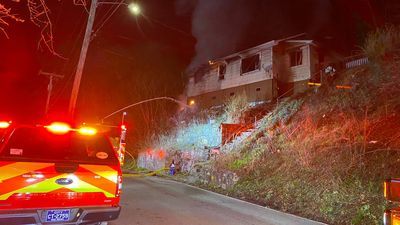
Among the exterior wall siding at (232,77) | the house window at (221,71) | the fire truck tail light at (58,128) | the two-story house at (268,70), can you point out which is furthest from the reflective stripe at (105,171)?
the house window at (221,71)

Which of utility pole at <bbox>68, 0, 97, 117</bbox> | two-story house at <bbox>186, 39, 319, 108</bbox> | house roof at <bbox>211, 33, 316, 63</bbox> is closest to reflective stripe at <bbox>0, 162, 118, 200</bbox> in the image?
utility pole at <bbox>68, 0, 97, 117</bbox>

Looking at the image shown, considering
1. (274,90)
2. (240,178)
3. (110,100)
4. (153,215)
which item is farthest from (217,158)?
(110,100)

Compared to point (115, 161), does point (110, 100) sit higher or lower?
higher

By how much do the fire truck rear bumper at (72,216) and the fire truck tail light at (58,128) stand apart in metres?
1.44

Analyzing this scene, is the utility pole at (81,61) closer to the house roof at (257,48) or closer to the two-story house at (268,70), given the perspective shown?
the two-story house at (268,70)

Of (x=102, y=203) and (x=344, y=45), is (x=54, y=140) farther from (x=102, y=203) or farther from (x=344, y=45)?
(x=344, y=45)

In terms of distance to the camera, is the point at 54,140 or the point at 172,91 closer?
the point at 54,140

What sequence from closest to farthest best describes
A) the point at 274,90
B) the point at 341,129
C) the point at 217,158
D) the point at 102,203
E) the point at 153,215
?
the point at 102,203, the point at 153,215, the point at 341,129, the point at 217,158, the point at 274,90

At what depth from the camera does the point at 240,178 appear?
1515 centimetres

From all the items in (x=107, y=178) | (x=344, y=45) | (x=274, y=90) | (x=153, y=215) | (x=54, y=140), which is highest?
(x=344, y=45)

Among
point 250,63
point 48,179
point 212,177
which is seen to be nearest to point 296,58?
point 250,63

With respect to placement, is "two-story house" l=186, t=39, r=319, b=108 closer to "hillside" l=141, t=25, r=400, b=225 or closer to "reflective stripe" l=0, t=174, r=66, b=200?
"hillside" l=141, t=25, r=400, b=225

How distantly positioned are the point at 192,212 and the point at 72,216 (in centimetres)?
437

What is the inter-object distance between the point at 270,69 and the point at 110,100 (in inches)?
830
